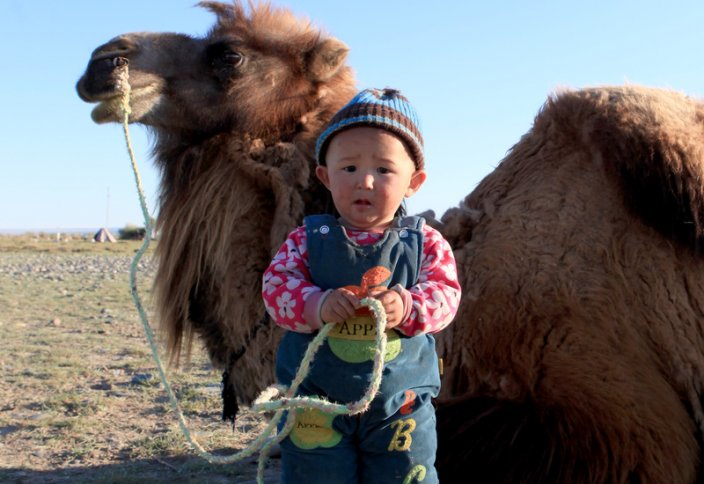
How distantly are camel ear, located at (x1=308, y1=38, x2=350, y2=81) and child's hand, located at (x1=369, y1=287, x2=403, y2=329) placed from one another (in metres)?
1.82

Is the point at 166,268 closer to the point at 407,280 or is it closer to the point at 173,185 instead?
the point at 173,185

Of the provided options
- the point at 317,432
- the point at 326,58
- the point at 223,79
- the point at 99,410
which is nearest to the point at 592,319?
the point at 317,432

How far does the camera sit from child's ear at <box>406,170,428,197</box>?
2250mm

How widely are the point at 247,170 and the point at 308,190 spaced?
0.30m

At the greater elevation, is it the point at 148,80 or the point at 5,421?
the point at 148,80

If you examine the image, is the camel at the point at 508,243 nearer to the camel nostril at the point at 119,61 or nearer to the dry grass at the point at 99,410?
the camel nostril at the point at 119,61

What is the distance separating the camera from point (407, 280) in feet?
6.87

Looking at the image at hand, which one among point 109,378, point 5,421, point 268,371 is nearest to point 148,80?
point 268,371

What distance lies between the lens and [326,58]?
11.5ft

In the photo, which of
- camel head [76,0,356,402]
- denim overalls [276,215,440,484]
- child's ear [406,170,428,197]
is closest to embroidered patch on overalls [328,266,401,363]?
denim overalls [276,215,440,484]

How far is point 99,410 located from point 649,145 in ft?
13.3

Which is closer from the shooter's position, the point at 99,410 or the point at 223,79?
the point at 223,79

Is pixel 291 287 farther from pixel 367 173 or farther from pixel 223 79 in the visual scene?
pixel 223 79

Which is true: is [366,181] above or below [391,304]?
above
